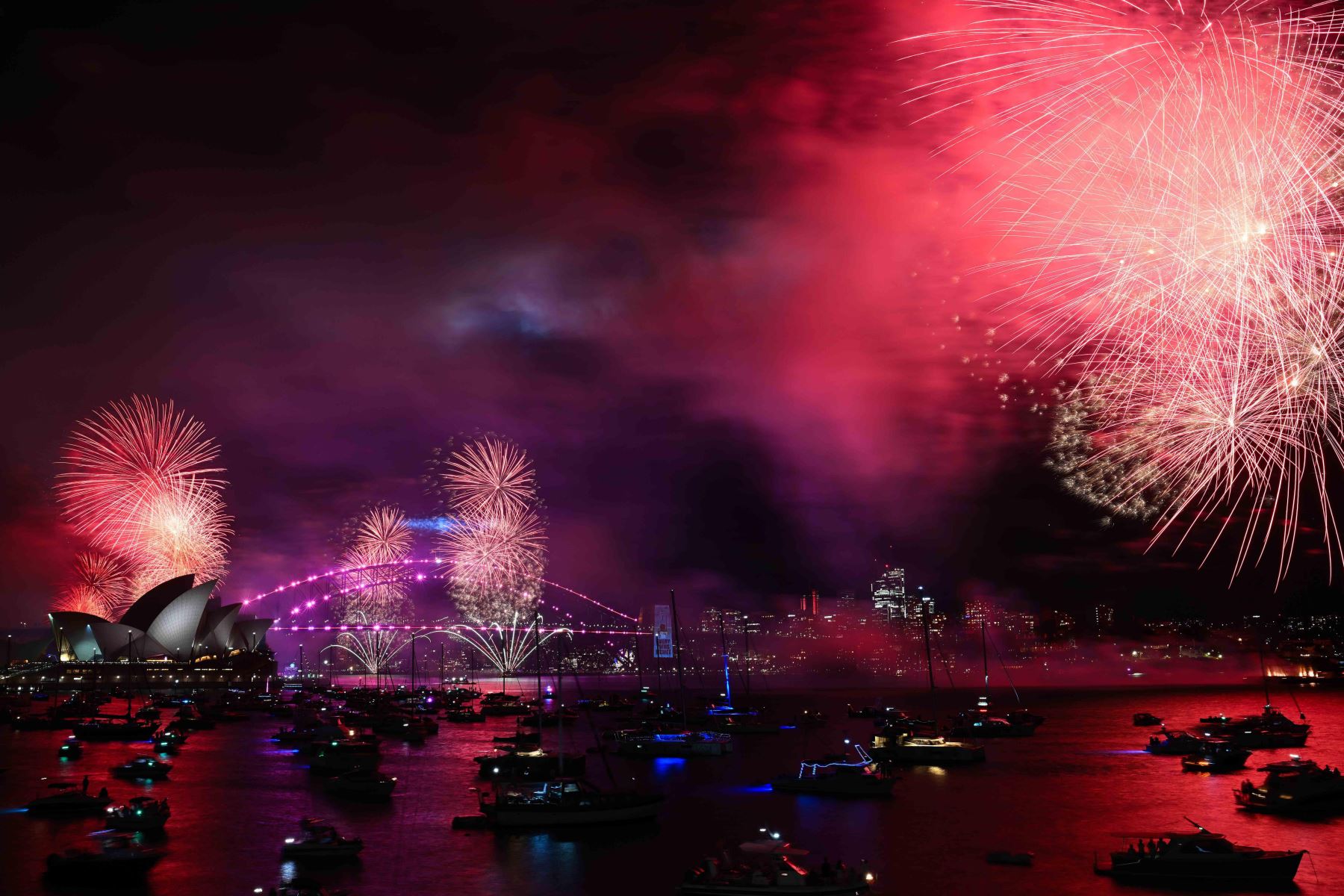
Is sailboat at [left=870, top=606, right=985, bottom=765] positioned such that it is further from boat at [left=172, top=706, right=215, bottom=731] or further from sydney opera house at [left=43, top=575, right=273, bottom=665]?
sydney opera house at [left=43, top=575, right=273, bottom=665]

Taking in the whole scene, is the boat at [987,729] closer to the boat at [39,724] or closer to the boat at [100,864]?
the boat at [100,864]

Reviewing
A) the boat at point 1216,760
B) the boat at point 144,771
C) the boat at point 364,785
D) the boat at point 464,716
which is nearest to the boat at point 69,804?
the boat at point 364,785

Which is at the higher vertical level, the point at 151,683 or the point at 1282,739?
the point at 151,683

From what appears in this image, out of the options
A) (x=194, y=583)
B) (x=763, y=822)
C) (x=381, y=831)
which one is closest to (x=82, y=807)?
(x=381, y=831)

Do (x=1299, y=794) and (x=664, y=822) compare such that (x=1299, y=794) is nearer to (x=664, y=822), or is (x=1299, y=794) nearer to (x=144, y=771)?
(x=664, y=822)

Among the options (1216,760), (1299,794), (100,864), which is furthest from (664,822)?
(1216,760)

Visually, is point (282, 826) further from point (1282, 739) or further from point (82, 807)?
point (1282, 739)
